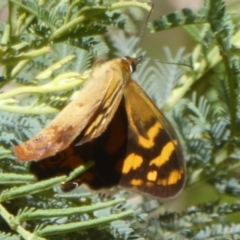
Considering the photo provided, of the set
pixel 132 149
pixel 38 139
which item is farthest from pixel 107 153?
pixel 38 139

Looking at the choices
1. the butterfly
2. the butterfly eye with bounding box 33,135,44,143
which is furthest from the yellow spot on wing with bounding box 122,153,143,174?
the butterfly eye with bounding box 33,135,44,143

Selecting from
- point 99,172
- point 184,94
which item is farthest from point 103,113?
point 184,94

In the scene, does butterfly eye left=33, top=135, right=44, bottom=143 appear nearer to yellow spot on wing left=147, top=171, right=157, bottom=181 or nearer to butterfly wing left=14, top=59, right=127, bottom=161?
butterfly wing left=14, top=59, right=127, bottom=161

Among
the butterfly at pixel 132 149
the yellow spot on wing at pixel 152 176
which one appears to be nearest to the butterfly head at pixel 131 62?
the butterfly at pixel 132 149

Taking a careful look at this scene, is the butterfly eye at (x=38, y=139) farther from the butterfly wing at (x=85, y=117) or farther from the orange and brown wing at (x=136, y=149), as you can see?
the orange and brown wing at (x=136, y=149)

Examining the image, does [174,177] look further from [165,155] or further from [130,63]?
[130,63]

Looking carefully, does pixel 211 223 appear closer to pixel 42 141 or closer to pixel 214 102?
pixel 214 102
